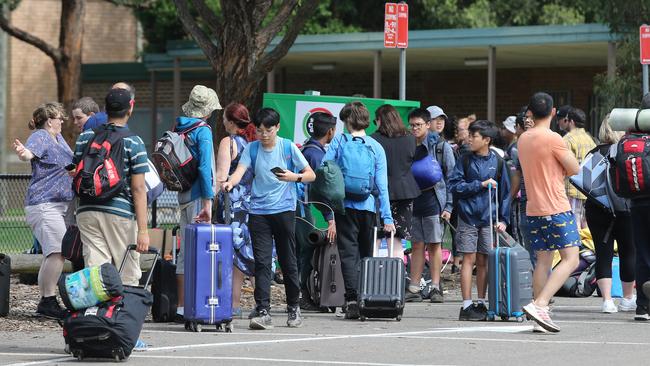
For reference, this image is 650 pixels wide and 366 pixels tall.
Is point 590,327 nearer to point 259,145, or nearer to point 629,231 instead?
point 629,231

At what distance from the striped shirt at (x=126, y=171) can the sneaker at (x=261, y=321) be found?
1835 mm

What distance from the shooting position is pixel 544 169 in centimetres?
1133

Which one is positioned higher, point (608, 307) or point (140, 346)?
point (608, 307)

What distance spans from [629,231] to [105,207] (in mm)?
5673

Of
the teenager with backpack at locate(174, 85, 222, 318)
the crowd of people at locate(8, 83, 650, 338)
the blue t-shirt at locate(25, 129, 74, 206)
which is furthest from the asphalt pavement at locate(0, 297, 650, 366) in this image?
the blue t-shirt at locate(25, 129, 74, 206)

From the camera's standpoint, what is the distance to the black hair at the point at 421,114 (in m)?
14.0

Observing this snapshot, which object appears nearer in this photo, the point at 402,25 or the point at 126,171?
the point at 126,171

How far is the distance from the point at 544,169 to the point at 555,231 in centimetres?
53

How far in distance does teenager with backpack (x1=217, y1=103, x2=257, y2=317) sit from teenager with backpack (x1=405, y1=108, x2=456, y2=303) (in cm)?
220

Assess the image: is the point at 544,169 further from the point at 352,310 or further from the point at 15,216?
the point at 15,216

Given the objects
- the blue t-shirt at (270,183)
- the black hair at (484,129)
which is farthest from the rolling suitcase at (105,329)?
the black hair at (484,129)

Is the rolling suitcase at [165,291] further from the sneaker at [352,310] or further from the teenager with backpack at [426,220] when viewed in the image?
the teenager with backpack at [426,220]

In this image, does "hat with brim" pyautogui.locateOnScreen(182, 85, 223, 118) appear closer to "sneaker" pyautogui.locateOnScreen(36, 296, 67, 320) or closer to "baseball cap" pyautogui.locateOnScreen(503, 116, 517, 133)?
"sneaker" pyautogui.locateOnScreen(36, 296, 67, 320)

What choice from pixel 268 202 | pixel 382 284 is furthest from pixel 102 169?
pixel 382 284
